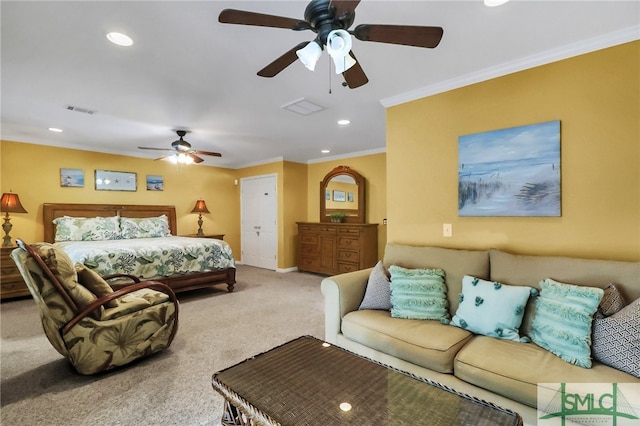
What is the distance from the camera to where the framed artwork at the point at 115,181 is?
536cm

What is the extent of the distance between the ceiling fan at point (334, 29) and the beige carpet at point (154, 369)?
2.13 meters

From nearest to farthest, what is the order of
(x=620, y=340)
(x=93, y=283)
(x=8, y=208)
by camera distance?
(x=620, y=340) < (x=93, y=283) < (x=8, y=208)

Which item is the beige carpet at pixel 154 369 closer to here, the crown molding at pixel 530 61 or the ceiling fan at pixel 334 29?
the ceiling fan at pixel 334 29

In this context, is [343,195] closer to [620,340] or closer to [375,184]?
[375,184]

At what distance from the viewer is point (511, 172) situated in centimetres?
233

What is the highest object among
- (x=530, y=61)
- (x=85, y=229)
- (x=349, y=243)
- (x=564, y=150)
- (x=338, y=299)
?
(x=530, y=61)

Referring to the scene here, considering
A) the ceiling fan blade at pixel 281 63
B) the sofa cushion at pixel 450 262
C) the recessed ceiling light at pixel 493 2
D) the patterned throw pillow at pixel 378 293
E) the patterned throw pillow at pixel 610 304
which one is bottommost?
the patterned throw pillow at pixel 378 293

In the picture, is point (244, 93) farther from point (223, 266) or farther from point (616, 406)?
point (616, 406)

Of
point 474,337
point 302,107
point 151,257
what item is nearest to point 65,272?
point 151,257

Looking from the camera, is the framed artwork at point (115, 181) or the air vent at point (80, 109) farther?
the framed artwork at point (115, 181)

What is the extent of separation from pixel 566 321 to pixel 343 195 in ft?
15.1

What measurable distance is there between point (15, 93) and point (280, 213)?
13.8ft

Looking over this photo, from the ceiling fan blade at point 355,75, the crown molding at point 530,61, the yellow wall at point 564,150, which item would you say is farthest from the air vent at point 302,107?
the ceiling fan blade at point 355,75

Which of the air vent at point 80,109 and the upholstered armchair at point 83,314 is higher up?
the air vent at point 80,109
